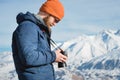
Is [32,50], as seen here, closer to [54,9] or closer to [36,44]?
[36,44]

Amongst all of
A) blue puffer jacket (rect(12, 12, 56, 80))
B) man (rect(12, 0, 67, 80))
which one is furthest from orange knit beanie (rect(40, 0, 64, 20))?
blue puffer jacket (rect(12, 12, 56, 80))

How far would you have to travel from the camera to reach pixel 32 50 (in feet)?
21.9

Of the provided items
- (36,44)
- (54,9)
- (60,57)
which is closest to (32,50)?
(36,44)

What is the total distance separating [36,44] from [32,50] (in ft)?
0.63

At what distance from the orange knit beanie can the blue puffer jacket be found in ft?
1.03

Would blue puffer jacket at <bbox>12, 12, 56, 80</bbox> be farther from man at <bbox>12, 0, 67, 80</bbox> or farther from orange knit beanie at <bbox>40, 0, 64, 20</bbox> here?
orange knit beanie at <bbox>40, 0, 64, 20</bbox>

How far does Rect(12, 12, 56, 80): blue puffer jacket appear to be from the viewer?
668 centimetres

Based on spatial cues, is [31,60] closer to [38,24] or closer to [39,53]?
[39,53]

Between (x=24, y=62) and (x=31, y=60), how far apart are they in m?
0.15

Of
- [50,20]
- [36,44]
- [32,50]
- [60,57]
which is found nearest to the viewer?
[32,50]

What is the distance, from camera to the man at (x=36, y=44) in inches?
263

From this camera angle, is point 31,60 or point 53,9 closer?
point 31,60

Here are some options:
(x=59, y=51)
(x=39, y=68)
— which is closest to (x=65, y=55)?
(x=59, y=51)

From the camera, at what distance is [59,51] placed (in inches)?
279
